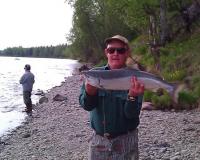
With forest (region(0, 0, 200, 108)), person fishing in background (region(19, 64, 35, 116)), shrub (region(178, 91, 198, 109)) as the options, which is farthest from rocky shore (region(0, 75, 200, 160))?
forest (region(0, 0, 200, 108))

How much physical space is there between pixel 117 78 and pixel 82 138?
961 centimetres

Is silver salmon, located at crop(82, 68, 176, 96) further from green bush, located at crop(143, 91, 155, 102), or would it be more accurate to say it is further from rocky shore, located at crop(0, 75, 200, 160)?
green bush, located at crop(143, 91, 155, 102)

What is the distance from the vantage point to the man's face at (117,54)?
489cm

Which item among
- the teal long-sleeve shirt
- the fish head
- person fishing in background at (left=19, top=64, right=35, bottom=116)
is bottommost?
person fishing in background at (left=19, top=64, right=35, bottom=116)

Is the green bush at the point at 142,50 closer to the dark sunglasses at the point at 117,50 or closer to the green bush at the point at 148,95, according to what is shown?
the green bush at the point at 148,95

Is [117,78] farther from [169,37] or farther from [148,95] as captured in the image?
[169,37]

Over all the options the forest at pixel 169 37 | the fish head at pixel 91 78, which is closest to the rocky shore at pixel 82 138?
the forest at pixel 169 37

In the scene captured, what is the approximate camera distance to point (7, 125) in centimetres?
2081

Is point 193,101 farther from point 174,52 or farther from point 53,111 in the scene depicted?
point 174,52

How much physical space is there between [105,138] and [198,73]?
1663 cm

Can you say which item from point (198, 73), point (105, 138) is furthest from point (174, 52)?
point (105, 138)

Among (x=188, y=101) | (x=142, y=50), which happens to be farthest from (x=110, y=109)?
(x=142, y=50)

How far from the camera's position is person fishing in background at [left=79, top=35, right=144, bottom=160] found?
4.87m

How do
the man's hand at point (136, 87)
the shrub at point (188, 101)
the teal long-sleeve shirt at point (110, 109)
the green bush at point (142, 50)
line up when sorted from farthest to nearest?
the green bush at point (142, 50)
the shrub at point (188, 101)
the teal long-sleeve shirt at point (110, 109)
the man's hand at point (136, 87)
